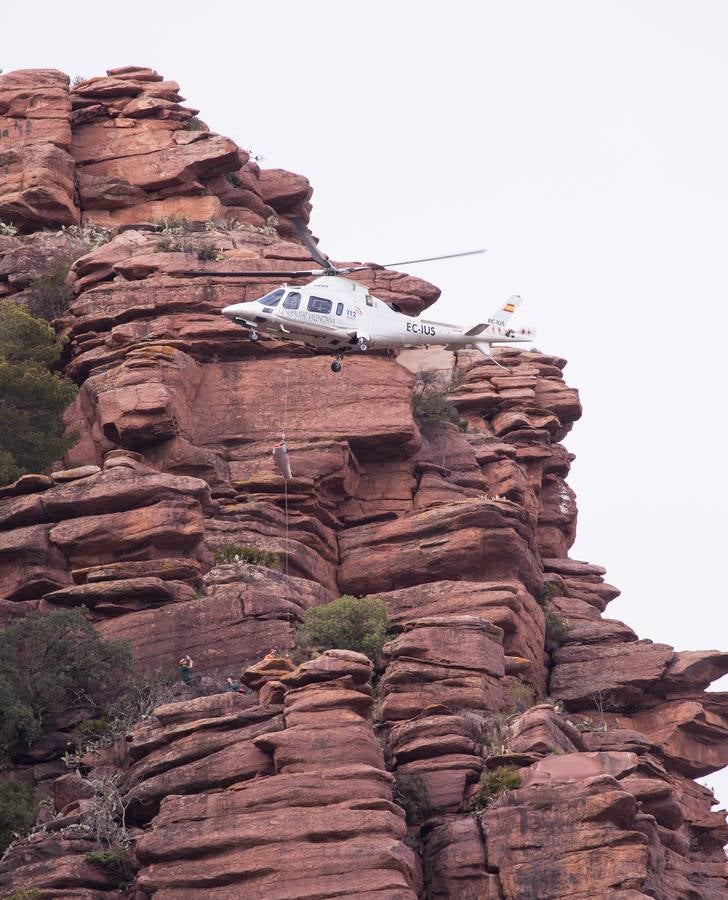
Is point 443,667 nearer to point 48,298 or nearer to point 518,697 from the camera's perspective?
point 518,697

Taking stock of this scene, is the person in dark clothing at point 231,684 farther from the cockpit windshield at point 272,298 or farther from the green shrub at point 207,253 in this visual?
the green shrub at point 207,253

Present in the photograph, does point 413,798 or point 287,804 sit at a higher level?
point 413,798

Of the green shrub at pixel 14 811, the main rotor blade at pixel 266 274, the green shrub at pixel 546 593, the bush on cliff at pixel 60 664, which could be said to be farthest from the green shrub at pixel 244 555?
the green shrub at pixel 14 811

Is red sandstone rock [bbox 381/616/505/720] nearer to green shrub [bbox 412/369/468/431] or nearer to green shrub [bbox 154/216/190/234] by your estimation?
green shrub [bbox 412/369/468/431]

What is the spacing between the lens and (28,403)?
56750 millimetres

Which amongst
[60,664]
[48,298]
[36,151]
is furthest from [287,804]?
[36,151]

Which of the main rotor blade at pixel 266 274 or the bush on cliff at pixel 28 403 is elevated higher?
the main rotor blade at pixel 266 274

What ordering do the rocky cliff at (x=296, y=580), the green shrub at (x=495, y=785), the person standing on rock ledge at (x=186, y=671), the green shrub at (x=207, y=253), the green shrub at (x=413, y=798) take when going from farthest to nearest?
the green shrub at (x=207, y=253) → the person standing on rock ledge at (x=186, y=671) → the green shrub at (x=413, y=798) → the green shrub at (x=495, y=785) → the rocky cliff at (x=296, y=580)

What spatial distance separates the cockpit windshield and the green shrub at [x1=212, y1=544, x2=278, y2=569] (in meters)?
7.10

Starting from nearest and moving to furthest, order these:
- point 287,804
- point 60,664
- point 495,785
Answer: point 287,804, point 495,785, point 60,664

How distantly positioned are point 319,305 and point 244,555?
8022 millimetres

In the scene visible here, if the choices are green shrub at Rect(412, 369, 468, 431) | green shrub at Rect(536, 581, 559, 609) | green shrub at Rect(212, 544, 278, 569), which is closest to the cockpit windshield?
green shrub at Rect(412, 369, 468, 431)

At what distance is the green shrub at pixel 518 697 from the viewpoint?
155 feet

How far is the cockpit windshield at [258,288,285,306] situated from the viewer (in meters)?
55.1
